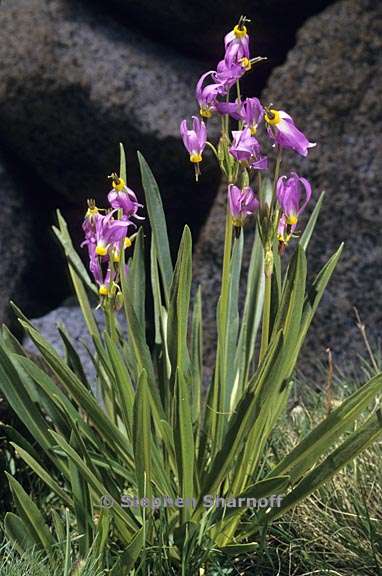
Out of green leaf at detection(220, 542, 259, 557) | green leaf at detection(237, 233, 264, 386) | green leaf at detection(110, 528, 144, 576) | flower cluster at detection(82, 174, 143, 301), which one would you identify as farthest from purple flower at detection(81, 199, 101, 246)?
green leaf at detection(220, 542, 259, 557)

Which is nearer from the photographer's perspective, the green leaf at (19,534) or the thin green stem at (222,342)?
the thin green stem at (222,342)

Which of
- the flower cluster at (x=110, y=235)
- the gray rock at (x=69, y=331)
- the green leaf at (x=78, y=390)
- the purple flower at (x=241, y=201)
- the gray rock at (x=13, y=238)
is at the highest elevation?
the purple flower at (x=241, y=201)

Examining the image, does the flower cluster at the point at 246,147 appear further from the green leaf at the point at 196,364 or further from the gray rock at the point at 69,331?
the gray rock at the point at 69,331

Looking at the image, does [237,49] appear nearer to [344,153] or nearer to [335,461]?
[335,461]

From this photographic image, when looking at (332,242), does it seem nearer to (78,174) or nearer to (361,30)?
(361,30)

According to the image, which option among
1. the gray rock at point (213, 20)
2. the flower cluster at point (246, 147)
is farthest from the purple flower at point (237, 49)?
the gray rock at point (213, 20)

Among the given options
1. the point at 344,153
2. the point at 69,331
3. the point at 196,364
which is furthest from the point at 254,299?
the point at 69,331

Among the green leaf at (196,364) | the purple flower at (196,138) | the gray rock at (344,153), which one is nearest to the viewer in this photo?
the purple flower at (196,138)

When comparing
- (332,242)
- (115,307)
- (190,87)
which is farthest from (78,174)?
(115,307)
